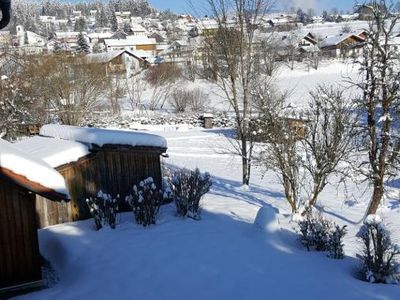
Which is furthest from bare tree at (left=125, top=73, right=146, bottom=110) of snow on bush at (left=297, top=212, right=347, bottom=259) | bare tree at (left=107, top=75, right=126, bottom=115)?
snow on bush at (left=297, top=212, right=347, bottom=259)

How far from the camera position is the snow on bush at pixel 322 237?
9.09 meters

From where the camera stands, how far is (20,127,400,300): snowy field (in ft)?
24.3

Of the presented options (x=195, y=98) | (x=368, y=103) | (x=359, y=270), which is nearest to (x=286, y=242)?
(x=359, y=270)

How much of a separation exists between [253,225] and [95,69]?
3112cm

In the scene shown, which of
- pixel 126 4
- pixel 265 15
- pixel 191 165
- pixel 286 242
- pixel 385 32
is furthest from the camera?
pixel 126 4

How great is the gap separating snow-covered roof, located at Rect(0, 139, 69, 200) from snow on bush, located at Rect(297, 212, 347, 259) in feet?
14.6

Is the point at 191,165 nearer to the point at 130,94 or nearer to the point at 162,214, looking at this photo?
the point at 162,214

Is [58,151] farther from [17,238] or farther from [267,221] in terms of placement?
[267,221]

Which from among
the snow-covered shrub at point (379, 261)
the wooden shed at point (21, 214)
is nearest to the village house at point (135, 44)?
the wooden shed at point (21, 214)

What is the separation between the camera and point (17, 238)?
801cm

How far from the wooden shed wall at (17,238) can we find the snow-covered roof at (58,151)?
2354 mm

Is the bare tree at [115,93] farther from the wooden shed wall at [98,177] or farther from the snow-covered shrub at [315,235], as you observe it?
the snow-covered shrub at [315,235]

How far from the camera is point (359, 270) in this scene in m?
8.26

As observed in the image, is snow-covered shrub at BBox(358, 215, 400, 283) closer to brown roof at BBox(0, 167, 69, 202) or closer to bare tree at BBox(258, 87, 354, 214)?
bare tree at BBox(258, 87, 354, 214)
